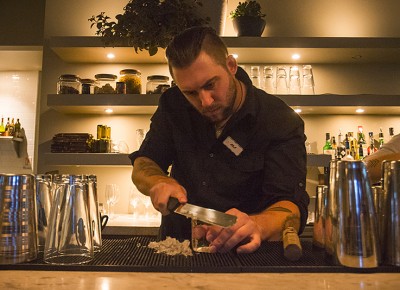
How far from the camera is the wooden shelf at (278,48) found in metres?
2.70

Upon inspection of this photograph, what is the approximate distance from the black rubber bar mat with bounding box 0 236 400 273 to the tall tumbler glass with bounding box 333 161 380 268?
2cm

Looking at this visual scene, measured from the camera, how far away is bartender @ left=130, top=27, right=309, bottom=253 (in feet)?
4.49

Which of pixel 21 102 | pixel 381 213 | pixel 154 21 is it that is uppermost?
pixel 154 21

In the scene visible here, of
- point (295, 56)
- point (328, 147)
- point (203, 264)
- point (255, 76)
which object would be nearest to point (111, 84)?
point (255, 76)

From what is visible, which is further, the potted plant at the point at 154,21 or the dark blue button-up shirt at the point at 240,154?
the potted plant at the point at 154,21

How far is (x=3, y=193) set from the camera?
86cm

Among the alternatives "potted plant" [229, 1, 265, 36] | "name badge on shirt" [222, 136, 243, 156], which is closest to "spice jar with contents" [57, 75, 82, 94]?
"potted plant" [229, 1, 265, 36]

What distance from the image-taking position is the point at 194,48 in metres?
1.38

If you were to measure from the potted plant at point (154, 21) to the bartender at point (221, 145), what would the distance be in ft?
2.93

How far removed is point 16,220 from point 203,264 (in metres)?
0.41

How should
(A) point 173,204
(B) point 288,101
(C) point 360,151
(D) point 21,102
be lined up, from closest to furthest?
(A) point 173,204 → (B) point 288,101 → (C) point 360,151 → (D) point 21,102

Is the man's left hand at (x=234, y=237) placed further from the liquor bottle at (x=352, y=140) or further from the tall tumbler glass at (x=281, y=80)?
the liquor bottle at (x=352, y=140)

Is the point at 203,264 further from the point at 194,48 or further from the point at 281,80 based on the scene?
the point at 281,80

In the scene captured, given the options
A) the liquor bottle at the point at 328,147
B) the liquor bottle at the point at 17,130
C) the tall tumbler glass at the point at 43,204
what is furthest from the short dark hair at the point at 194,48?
the liquor bottle at the point at 17,130
